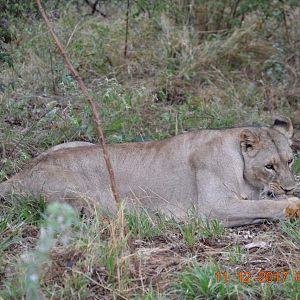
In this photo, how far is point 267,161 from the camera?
20.1 feet

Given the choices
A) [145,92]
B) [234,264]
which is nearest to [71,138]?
[145,92]

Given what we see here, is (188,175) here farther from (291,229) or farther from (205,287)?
(205,287)

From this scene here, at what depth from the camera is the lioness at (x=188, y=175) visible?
609 centimetres

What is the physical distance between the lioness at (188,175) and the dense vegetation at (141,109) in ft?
0.71

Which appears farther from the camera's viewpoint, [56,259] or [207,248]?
[207,248]

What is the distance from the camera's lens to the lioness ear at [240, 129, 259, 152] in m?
6.20

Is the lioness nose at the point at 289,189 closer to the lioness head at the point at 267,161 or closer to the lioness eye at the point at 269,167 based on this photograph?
the lioness head at the point at 267,161

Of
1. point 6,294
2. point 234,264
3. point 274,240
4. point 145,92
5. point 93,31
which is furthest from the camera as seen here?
point 93,31

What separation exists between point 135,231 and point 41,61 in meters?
4.27

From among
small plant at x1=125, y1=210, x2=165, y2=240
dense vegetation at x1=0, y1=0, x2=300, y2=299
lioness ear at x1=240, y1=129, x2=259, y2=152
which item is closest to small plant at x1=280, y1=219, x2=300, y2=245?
dense vegetation at x1=0, y1=0, x2=300, y2=299

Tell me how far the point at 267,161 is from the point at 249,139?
0.74 feet

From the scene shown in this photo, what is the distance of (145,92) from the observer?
9117 mm

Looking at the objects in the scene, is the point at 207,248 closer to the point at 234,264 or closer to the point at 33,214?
the point at 234,264
